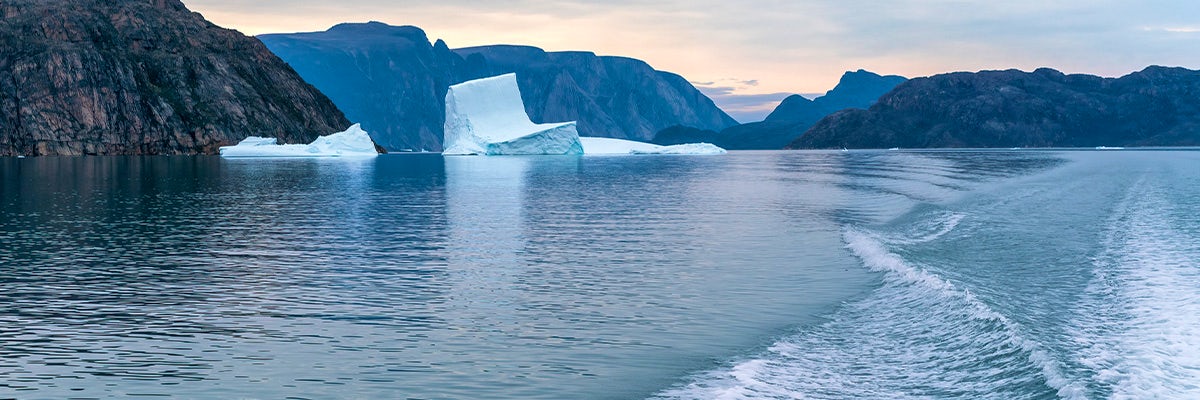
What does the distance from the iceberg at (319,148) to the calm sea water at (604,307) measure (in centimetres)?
14088

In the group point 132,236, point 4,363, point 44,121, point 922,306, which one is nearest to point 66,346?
point 4,363

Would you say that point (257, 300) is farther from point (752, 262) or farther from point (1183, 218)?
point (1183, 218)

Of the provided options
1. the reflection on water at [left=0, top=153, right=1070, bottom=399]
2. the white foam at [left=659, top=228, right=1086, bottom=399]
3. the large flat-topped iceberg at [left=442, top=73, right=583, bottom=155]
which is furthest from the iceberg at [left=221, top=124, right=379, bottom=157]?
the white foam at [left=659, top=228, right=1086, bottom=399]

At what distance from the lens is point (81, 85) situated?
7515 inches

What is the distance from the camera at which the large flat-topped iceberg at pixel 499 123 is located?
156500mm

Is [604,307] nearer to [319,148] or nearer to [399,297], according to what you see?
[399,297]

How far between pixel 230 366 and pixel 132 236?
19.7m

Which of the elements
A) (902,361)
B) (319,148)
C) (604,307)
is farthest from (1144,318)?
(319,148)

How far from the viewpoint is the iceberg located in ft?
575

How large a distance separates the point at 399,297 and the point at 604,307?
163 inches

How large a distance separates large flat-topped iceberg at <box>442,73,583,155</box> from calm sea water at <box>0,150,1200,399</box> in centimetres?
11967

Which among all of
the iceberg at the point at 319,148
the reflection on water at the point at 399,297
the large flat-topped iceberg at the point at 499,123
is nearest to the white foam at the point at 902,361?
the reflection on water at the point at 399,297

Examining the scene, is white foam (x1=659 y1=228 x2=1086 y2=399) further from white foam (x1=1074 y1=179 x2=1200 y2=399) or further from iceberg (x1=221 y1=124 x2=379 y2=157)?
iceberg (x1=221 y1=124 x2=379 y2=157)

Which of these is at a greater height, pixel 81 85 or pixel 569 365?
pixel 81 85
